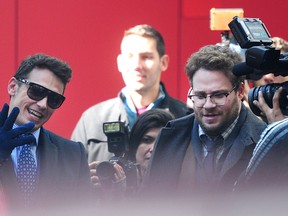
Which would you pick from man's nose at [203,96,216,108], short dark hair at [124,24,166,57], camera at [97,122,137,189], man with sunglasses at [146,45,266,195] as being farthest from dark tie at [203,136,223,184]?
short dark hair at [124,24,166,57]

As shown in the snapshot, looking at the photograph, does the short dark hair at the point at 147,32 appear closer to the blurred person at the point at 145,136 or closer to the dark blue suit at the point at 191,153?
the blurred person at the point at 145,136

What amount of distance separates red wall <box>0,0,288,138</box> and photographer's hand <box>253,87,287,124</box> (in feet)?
7.95

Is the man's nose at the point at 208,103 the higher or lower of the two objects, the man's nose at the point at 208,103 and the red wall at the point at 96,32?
the lower

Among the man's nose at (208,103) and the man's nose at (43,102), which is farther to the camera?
the man's nose at (43,102)

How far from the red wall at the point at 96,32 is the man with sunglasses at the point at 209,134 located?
5.87 feet

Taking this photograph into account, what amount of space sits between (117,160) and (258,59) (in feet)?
4.45

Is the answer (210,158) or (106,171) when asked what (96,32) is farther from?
(210,158)

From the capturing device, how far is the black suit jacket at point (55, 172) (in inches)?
118

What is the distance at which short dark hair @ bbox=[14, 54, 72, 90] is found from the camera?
11.0 ft

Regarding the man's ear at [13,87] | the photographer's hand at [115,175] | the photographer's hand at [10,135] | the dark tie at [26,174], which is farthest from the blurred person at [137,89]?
the photographer's hand at [10,135]

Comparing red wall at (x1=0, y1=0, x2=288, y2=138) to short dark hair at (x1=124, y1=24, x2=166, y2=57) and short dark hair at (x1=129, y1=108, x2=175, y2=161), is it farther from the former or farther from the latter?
short dark hair at (x1=129, y1=108, x2=175, y2=161)

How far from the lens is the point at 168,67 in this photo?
16.7ft

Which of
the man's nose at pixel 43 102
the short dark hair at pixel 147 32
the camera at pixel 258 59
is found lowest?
the man's nose at pixel 43 102

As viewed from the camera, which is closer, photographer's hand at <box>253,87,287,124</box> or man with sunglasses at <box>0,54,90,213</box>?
photographer's hand at <box>253,87,287,124</box>
